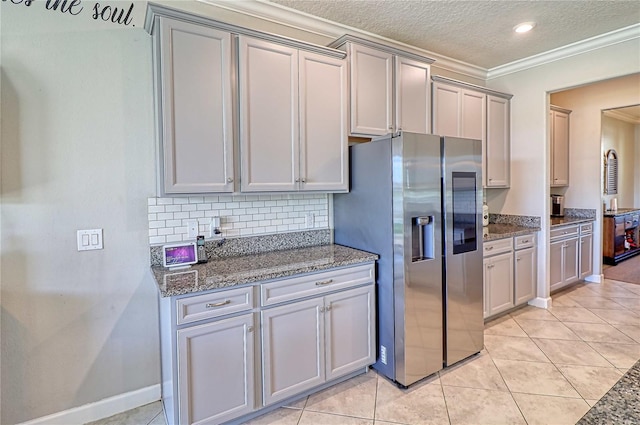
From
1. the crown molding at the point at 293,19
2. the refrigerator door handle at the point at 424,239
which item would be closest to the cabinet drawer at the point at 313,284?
the refrigerator door handle at the point at 424,239

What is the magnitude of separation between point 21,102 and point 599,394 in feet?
12.8

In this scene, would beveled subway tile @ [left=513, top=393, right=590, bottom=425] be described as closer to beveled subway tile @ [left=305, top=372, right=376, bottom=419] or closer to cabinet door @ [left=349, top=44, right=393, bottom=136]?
beveled subway tile @ [left=305, top=372, right=376, bottom=419]

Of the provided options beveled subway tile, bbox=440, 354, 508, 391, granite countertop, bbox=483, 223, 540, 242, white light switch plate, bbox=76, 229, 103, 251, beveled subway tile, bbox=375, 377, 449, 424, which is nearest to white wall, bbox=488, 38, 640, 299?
granite countertop, bbox=483, 223, 540, 242

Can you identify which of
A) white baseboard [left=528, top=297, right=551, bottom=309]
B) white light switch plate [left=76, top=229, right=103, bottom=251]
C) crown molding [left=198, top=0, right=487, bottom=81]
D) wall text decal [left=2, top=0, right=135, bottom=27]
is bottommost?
white baseboard [left=528, top=297, right=551, bottom=309]

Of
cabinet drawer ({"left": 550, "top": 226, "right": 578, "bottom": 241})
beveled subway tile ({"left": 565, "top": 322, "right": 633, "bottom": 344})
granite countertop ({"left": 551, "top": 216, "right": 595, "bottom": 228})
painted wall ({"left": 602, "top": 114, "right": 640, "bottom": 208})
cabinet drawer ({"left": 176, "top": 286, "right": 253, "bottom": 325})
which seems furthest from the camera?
painted wall ({"left": 602, "top": 114, "right": 640, "bottom": 208})

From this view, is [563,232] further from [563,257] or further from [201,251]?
[201,251]

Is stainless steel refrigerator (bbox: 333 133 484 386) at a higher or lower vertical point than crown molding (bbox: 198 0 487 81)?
lower

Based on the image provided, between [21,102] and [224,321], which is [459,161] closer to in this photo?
[224,321]

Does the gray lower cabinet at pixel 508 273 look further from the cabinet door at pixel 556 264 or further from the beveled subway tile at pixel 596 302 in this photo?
the beveled subway tile at pixel 596 302

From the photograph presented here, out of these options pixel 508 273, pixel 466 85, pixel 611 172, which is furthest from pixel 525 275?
pixel 611 172

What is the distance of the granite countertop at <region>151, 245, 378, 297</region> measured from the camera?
5.83 ft

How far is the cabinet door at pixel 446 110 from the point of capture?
318 centimetres

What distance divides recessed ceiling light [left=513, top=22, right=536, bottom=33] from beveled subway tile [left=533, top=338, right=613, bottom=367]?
2.75m

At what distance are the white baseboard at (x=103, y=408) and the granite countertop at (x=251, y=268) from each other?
83 centimetres
